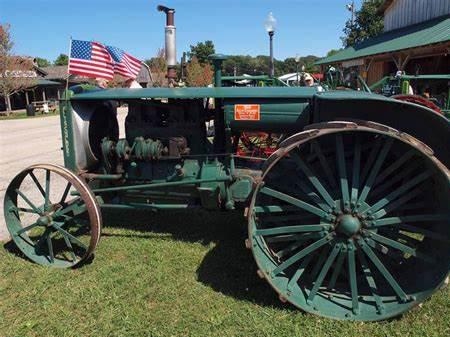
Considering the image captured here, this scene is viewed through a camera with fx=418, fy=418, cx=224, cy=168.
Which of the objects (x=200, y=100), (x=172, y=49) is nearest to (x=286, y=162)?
(x=200, y=100)

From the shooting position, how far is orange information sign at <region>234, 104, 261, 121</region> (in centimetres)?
336

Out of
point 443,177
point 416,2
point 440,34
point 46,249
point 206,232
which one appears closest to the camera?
point 443,177

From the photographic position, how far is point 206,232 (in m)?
4.61

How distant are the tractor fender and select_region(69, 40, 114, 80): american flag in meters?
2.32

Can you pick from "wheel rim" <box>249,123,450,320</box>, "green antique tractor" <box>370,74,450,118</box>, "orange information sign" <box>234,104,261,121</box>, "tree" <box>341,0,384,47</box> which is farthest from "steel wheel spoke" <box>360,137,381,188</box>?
"tree" <box>341,0,384,47</box>

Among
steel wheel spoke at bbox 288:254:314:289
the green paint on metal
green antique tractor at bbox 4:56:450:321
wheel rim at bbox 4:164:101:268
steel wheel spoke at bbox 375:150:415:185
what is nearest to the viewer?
steel wheel spoke at bbox 375:150:415:185

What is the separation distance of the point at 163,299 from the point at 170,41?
2865 millimetres

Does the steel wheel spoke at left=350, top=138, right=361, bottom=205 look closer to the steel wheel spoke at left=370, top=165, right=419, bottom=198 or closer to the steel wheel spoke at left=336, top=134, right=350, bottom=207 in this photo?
the steel wheel spoke at left=336, top=134, right=350, bottom=207

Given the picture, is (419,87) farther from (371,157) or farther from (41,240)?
(41,240)

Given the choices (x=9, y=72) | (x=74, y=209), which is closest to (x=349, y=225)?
(x=74, y=209)

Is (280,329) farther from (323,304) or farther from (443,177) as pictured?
(443,177)

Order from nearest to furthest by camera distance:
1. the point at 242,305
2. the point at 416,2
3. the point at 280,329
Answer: the point at 280,329 → the point at 242,305 → the point at 416,2

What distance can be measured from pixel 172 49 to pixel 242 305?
298 cm

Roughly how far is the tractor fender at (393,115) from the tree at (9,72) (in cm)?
3160
